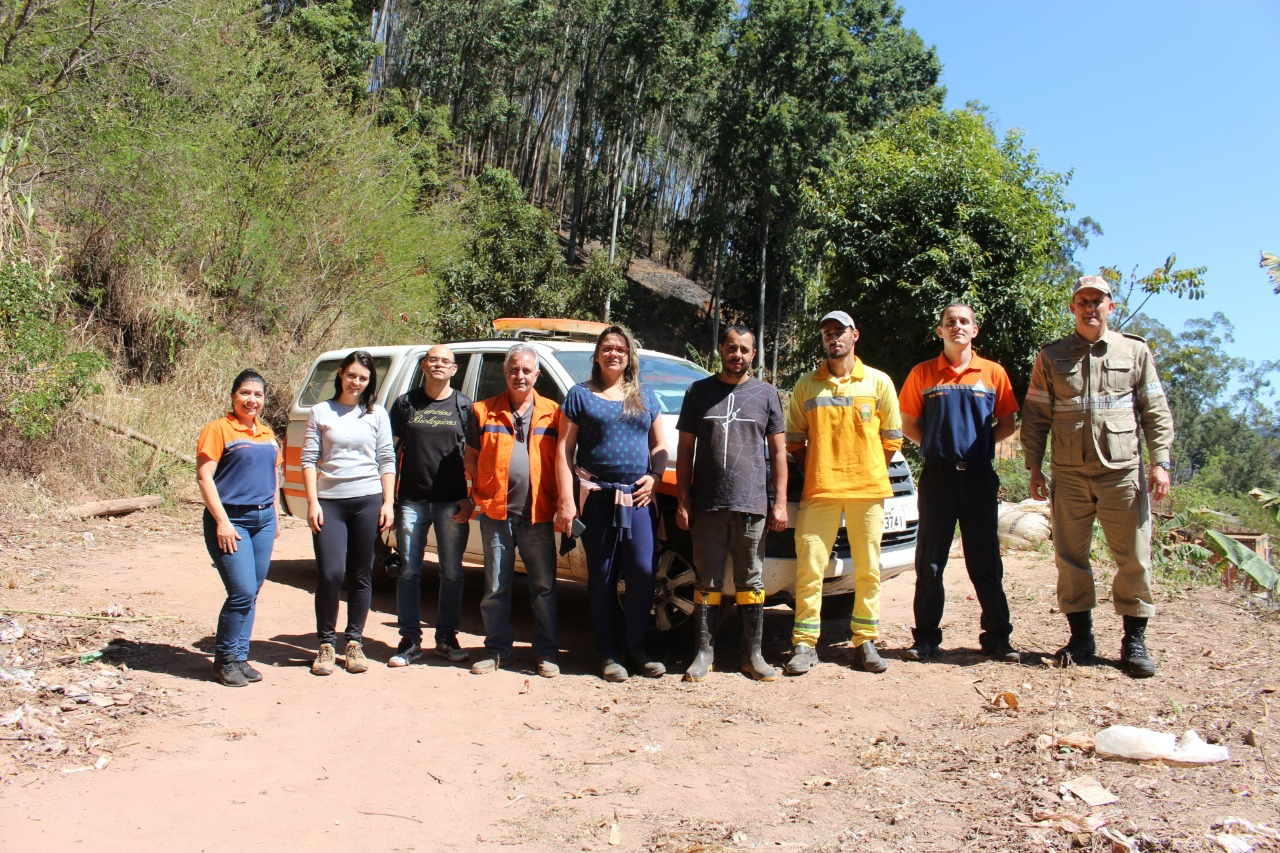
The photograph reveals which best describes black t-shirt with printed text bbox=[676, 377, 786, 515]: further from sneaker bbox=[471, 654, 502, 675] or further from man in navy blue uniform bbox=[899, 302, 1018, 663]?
sneaker bbox=[471, 654, 502, 675]

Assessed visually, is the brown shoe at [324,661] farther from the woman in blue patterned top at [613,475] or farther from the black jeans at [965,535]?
the black jeans at [965,535]

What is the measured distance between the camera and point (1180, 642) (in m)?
5.69

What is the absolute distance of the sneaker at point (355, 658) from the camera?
17.7 ft

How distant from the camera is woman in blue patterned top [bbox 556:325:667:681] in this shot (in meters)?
5.20

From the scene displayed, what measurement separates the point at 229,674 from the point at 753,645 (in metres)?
2.74

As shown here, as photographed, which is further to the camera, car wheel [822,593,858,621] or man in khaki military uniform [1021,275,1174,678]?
car wheel [822,593,858,621]

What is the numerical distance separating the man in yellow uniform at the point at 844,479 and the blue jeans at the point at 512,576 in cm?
135

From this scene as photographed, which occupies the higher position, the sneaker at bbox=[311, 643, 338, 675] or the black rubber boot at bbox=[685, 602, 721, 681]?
the black rubber boot at bbox=[685, 602, 721, 681]

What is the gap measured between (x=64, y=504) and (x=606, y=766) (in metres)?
8.16

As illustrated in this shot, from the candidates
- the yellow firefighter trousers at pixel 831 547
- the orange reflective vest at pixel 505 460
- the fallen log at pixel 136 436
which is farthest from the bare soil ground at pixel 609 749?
the fallen log at pixel 136 436

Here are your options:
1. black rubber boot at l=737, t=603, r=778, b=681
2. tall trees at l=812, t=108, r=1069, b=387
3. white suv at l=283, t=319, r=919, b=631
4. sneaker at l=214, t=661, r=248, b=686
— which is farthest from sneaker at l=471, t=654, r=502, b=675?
tall trees at l=812, t=108, r=1069, b=387

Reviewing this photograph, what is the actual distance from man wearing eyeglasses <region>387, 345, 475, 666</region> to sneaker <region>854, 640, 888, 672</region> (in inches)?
88.0

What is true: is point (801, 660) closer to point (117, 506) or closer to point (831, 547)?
point (831, 547)

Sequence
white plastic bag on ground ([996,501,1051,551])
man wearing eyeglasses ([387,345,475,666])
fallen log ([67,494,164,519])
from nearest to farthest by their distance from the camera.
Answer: man wearing eyeglasses ([387,345,475,666]) → white plastic bag on ground ([996,501,1051,551]) → fallen log ([67,494,164,519])
